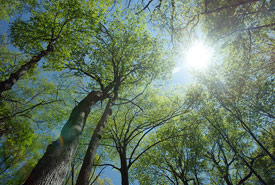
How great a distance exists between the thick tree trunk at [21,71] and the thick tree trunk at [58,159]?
14.4 feet

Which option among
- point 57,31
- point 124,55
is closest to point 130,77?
point 124,55

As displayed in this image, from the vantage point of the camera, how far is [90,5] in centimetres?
795

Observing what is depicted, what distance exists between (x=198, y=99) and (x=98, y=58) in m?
8.55

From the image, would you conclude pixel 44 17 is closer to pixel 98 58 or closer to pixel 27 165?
pixel 98 58

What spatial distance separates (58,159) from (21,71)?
6.30 metres

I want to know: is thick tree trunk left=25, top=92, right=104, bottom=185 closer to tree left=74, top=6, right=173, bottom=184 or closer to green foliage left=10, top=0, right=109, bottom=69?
tree left=74, top=6, right=173, bottom=184

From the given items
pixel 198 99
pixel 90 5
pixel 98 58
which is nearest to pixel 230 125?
pixel 198 99

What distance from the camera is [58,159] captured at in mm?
2322

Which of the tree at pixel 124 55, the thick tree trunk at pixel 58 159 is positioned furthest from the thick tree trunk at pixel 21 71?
the thick tree trunk at pixel 58 159

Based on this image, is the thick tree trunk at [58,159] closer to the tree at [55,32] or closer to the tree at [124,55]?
the tree at [124,55]

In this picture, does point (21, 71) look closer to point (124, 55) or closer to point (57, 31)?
point (57, 31)

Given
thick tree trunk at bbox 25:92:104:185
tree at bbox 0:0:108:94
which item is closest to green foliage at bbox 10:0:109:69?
tree at bbox 0:0:108:94

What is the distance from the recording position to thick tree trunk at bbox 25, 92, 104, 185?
79.0 inches

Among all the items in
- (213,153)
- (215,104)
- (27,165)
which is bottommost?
(27,165)
